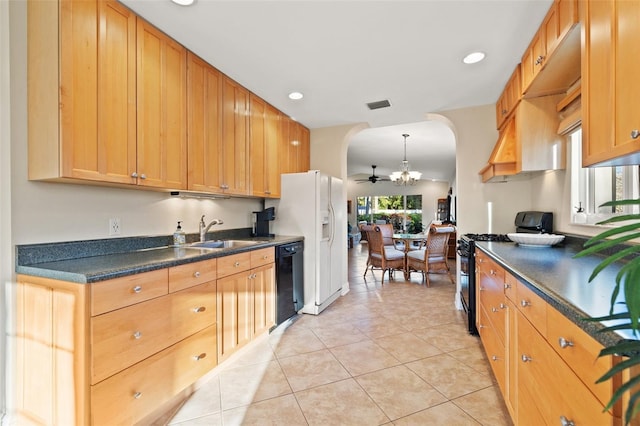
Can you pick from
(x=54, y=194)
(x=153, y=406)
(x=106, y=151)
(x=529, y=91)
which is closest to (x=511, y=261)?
(x=529, y=91)

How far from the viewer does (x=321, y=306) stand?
354cm

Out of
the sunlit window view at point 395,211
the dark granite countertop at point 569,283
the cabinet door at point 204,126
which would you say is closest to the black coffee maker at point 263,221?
the cabinet door at point 204,126

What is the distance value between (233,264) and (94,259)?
0.88 metres

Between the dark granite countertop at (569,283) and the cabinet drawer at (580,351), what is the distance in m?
0.04

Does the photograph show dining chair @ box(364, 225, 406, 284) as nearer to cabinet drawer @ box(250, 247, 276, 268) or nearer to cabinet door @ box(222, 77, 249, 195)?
cabinet drawer @ box(250, 247, 276, 268)

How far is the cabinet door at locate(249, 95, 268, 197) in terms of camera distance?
3.19 metres

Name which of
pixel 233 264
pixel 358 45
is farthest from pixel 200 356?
pixel 358 45

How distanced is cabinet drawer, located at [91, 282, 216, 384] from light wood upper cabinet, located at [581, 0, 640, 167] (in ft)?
7.40

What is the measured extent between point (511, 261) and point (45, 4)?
293 cm

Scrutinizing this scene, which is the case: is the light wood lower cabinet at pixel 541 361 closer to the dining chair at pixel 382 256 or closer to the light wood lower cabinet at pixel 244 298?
the light wood lower cabinet at pixel 244 298

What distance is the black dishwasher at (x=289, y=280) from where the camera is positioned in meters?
3.02

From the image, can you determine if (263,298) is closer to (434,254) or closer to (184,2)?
(184,2)

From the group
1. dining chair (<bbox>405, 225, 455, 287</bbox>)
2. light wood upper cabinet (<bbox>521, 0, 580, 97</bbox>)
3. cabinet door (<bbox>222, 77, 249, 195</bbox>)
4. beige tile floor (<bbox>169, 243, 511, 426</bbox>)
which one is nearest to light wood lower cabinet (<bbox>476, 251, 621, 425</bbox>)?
beige tile floor (<bbox>169, 243, 511, 426</bbox>)

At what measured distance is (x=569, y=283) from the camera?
46.4 inches
